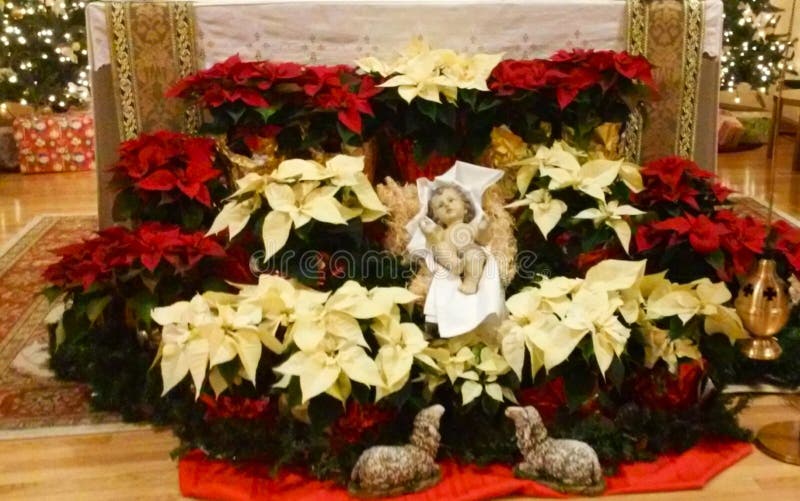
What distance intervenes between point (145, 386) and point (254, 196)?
0.57 metres

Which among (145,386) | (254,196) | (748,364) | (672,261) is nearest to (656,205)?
(672,261)

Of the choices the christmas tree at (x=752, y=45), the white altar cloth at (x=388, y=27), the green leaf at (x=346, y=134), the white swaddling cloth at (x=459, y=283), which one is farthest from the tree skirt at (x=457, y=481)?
the christmas tree at (x=752, y=45)

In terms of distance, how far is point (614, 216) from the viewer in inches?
89.5

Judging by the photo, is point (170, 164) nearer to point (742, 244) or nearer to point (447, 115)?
point (447, 115)

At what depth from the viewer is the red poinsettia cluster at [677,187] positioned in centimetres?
238

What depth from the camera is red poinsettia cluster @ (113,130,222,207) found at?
231cm

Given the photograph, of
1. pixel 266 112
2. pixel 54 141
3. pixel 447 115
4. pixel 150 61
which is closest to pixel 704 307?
pixel 447 115

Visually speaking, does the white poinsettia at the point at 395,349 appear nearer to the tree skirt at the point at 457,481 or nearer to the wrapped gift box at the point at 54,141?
the tree skirt at the point at 457,481

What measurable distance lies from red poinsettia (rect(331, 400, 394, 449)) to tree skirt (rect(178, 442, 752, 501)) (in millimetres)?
102

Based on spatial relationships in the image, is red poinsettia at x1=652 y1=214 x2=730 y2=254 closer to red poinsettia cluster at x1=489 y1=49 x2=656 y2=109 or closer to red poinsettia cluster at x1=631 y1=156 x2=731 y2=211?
red poinsettia cluster at x1=631 y1=156 x2=731 y2=211

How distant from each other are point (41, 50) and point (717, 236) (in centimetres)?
390

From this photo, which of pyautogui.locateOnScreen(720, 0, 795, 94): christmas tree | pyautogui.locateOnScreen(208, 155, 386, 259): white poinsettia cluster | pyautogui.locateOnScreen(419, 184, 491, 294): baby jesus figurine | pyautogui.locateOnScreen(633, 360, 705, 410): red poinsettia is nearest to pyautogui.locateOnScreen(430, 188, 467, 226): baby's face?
pyautogui.locateOnScreen(419, 184, 491, 294): baby jesus figurine

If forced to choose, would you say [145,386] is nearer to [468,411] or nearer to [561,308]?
[468,411]

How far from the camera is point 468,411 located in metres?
2.03
